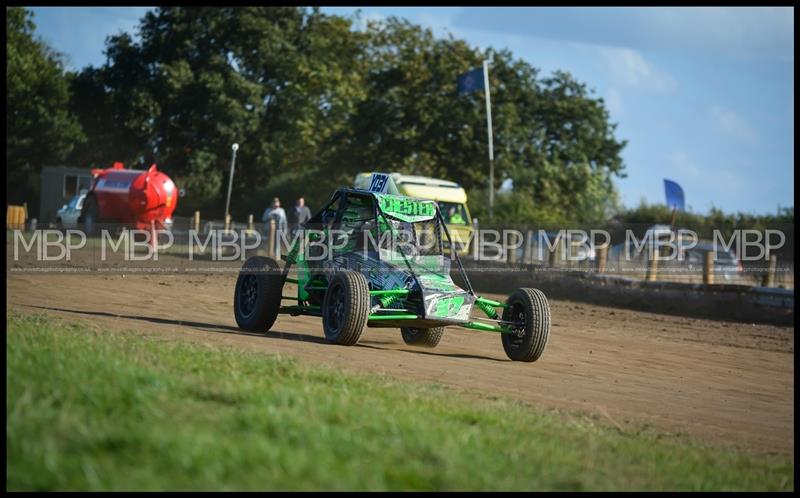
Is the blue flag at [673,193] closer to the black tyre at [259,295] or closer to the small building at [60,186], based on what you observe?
the black tyre at [259,295]

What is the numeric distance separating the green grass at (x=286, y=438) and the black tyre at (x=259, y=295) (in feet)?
14.4

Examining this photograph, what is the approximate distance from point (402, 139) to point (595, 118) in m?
8.85

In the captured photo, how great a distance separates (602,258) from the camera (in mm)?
25516

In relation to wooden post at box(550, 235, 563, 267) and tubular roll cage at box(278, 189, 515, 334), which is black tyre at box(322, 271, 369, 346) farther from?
wooden post at box(550, 235, 563, 267)

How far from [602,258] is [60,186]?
29476 mm

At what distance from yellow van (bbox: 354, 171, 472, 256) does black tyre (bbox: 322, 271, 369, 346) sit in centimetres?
1721

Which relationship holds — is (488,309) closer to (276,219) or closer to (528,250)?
(528,250)

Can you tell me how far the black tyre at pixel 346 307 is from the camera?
11.0 meters

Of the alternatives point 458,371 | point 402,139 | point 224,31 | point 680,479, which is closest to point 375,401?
point 680,479

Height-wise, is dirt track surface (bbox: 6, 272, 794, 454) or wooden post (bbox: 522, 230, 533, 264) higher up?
wooden post (bbox: 522, 230, 533, 264)

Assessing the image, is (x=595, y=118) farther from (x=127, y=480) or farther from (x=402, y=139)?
(x=127, y=480)

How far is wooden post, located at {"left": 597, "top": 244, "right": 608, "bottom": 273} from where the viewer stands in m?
25.5

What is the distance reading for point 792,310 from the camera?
63.4ft

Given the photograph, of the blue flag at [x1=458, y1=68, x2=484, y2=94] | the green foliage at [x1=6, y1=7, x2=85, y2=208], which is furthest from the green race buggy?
the green foliage at [x1=6, y1=7, x2=85, y2=208]
